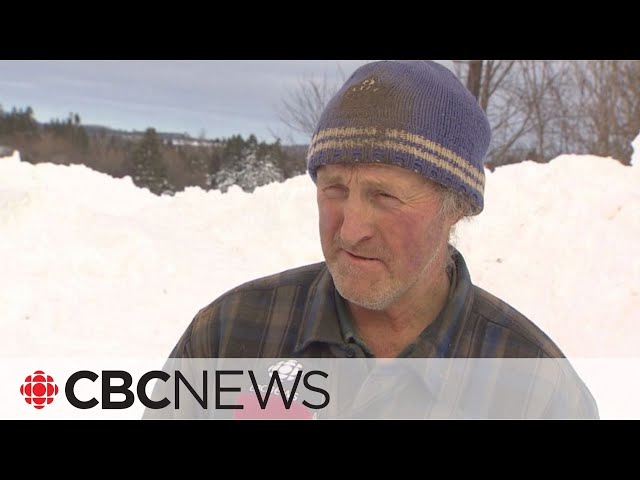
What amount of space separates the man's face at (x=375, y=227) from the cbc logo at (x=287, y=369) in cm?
24

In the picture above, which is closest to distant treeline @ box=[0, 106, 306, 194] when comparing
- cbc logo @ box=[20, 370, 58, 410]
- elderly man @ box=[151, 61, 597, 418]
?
cbc logo @ box=[20, 370, 58, 410]

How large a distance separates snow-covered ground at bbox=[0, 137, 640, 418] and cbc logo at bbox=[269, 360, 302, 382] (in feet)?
12.2

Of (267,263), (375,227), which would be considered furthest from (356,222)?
(267,263)

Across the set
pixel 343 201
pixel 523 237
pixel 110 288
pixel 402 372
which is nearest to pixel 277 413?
pixel 402 372

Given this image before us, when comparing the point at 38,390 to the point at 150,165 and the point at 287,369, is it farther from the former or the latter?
the point at 150,165

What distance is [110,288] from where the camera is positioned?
22.4 ft

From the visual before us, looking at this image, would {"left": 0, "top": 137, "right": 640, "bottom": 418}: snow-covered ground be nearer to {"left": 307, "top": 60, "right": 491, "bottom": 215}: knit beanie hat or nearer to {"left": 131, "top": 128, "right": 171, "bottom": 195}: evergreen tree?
{"left": 131, "top": 128, "right": 171, "bottom": 195}: evergreen tree

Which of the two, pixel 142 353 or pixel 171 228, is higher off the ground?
pixel 171 228

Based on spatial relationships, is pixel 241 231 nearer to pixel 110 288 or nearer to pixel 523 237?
pixel 110 288

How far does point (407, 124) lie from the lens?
66.6 inches

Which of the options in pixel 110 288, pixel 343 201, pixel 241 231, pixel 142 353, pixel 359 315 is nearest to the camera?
pixel 343 201

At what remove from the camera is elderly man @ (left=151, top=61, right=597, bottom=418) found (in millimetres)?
1721

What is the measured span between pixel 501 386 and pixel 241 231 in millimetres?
7151

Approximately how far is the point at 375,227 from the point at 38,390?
3108 millimetres
